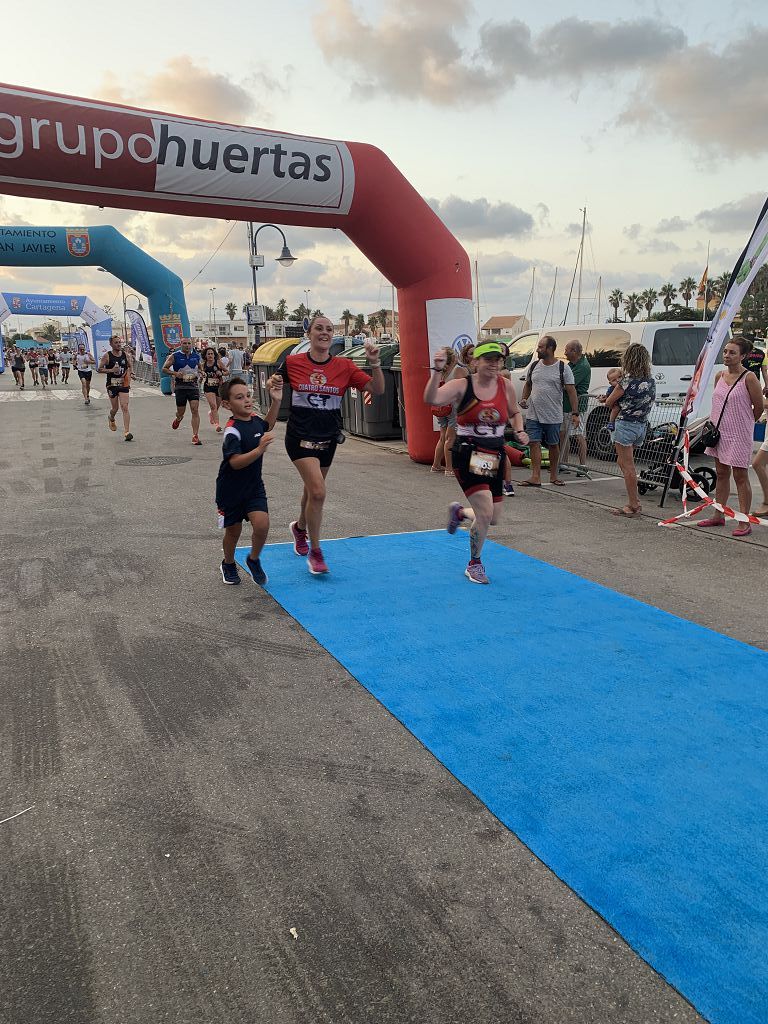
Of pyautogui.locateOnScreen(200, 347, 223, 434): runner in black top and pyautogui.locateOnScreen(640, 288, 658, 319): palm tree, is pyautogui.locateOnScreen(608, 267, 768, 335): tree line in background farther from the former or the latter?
pyautogui.locateOnScreen(200, 347, 223, 434): runner in black top

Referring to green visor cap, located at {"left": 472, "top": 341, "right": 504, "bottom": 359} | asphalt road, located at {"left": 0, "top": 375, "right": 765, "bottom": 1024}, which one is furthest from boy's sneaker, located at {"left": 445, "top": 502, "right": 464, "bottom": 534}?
green visor cap, located at {"left": 472, "top": 341, "right": 504, "bottom": 359}

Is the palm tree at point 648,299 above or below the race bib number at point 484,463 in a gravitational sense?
above

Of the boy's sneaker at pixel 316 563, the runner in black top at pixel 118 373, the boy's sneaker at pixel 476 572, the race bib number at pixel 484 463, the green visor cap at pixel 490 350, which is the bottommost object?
the boy's sneaker at pixel 476 572

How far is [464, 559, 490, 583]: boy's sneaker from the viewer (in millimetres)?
5617

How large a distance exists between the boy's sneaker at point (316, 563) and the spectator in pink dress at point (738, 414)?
4.31 metres

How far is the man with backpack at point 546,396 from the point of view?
916 centimetres

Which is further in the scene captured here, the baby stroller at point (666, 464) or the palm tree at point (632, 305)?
the palm tree at point (632, 305)

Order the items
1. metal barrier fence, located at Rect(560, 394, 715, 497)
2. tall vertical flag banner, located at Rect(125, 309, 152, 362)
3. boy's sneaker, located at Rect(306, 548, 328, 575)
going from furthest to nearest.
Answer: tall vertical flag banner, located at Rect(125, 309, 152, 362)
metal barrier fence, located at Rect(560, 394, 715, 497)
boy's sneaker, located at Rect(306, 548, 328, 575)

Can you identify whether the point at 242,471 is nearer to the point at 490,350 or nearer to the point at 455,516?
the point at 455,516

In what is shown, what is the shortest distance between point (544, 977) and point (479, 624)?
2.79m

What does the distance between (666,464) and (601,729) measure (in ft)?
19.2

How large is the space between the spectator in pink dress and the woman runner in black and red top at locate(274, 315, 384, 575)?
12.4 feet

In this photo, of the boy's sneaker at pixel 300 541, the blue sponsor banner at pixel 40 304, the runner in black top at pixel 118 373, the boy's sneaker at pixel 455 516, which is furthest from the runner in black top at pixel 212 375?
the blue sponsor banner at pixel 40 304

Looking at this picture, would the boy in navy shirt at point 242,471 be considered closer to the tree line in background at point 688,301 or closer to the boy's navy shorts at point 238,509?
the boy's navy shorts at point 238,509
